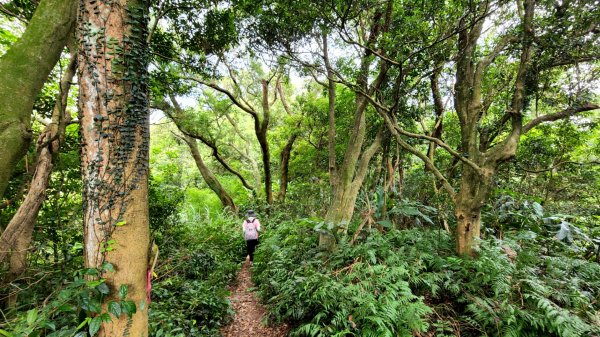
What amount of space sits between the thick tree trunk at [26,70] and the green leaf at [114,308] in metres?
1.27

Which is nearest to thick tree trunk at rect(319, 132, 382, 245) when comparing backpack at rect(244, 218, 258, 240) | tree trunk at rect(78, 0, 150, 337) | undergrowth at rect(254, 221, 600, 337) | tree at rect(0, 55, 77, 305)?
undergrowth at rect(254, 221, 600, 337)

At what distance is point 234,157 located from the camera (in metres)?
17.5

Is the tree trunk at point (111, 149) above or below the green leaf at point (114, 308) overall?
above

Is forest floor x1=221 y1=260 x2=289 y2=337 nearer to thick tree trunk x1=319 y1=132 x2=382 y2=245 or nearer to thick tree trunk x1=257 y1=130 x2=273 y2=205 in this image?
thick tree trunk x1=319 y1=132 x2=382 y2=245

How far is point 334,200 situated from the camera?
19.9 feet

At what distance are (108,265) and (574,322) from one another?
4723 mm

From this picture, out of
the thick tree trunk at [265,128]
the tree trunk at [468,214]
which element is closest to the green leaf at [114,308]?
the tree trunk at [468,214]

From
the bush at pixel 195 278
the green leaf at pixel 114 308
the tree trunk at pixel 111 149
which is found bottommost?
the bush at pixel 195 278

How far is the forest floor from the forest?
3 centimetres

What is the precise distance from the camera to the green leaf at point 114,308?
171 cm

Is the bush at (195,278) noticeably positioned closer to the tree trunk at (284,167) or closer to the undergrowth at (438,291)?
the undergrowth at (438,291)

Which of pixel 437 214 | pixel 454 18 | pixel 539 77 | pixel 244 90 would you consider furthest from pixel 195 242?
pixel 244 90

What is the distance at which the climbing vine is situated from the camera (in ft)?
6.17

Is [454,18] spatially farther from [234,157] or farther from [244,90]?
[234,157]
